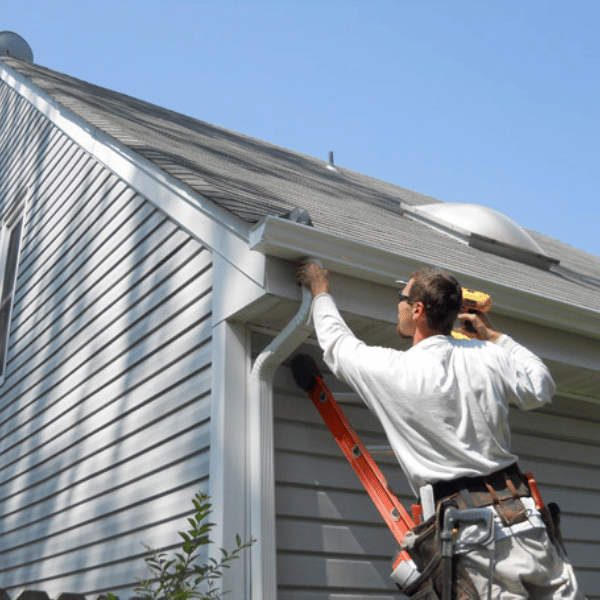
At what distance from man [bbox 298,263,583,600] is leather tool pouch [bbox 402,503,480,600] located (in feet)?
0.10

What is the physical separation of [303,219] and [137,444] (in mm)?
1781

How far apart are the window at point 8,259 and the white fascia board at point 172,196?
1.57m

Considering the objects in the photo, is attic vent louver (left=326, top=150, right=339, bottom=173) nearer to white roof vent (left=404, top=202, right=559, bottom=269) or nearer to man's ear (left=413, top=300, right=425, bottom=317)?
white roof vent (left=404, top=202, right=559, bottom=269)

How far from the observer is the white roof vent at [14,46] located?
37.6ft

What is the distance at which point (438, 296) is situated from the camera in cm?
277

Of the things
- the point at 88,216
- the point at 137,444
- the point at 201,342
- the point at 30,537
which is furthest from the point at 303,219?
the point at 30,537

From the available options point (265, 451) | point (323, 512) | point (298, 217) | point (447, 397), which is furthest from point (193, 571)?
point (298, 217)

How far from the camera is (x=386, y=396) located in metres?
2.68

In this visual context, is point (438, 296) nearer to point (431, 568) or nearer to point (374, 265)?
point (431, 568)

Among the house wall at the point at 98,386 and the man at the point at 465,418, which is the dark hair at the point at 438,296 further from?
the house wall at the point at 98,386

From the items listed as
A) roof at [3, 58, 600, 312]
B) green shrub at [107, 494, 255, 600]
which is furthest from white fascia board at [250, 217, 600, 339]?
green shrub at [107, 494, 255, 600]

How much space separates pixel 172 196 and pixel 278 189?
95 cm

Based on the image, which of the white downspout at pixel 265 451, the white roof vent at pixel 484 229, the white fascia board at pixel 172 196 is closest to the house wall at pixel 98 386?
the white fascia board at pixel 172 196

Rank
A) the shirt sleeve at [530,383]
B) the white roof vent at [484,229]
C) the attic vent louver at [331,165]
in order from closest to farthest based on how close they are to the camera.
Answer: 1. the shirt sleeve at [530,383]
2. the white roof vent at [484,229]
3. the attic vent louver at [331,165]
